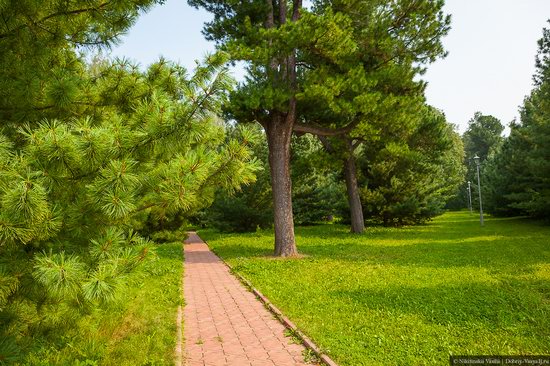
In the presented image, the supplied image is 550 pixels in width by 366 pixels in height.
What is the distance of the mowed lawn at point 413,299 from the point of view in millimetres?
5285

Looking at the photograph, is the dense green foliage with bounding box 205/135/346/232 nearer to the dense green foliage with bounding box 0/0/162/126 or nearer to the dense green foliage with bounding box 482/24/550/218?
the dense green foliage with bounding box 482/24/550/218

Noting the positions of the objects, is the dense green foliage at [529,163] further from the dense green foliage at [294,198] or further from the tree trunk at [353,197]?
the dense green foliage at [294,198]

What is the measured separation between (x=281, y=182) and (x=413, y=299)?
291 inches

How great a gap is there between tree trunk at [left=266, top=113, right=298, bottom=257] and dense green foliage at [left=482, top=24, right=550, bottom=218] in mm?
14377

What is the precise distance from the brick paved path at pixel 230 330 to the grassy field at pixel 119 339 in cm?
37

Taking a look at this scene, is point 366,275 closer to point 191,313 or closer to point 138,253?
point 191,313

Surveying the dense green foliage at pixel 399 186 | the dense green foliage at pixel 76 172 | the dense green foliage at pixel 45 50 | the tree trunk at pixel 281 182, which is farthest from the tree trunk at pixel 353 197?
the dense green foliage at pixel 76 172

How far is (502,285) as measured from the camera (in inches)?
346

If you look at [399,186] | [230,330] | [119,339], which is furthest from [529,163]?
[119,339]

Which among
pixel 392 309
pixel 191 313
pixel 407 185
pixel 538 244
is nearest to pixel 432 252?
pixel 538 244

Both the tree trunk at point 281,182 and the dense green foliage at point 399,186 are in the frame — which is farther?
the dense green foliage at point 399,186

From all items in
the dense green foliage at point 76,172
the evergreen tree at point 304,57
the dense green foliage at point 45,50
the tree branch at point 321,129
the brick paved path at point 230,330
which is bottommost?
the brick paved path at point 230,330

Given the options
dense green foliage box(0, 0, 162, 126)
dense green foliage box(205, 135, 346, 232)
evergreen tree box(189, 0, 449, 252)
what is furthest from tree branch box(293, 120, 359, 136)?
dense green foliage box(0, 0, 162, 126)

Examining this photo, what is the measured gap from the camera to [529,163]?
23078 millimetres
